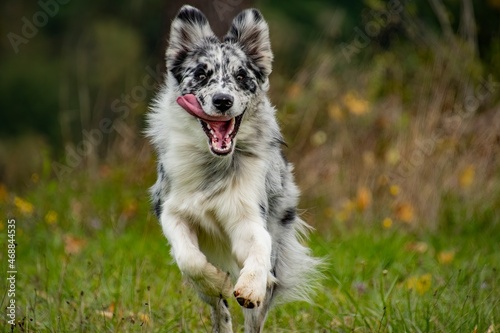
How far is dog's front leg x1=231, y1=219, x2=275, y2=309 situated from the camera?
4.16 metres

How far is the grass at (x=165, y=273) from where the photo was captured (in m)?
4.78

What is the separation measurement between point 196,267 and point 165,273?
2054 millimetres

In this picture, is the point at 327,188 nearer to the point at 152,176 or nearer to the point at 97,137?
the point at 152,176

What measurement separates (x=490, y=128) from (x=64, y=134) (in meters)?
A: 4.86

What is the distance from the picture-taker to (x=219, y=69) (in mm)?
4973

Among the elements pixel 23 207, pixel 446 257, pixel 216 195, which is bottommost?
pixel 23 207

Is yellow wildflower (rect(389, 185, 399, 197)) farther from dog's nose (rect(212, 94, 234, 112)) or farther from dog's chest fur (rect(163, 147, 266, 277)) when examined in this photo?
dog's nose (rect(212, 94, 234, 112))

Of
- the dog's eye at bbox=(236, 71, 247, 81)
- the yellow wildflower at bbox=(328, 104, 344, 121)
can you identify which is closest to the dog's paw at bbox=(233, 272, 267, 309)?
the dog's eye at bbox=(236, 71, 247, 81)

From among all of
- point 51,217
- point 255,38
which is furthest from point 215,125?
point 51,217

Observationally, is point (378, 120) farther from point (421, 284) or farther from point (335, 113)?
point (421, 284)

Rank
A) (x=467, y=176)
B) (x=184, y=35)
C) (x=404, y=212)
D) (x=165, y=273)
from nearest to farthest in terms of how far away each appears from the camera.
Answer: (x=184, y=35) → (x=165, y=273) → (x=404, y=212) → (x=467, y=176)

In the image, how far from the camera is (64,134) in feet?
32.3

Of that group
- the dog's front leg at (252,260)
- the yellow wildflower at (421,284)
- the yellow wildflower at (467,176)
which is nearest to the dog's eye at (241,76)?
the dog's front leg at (252,260)

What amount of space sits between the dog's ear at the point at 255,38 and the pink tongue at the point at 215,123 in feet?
2.12
